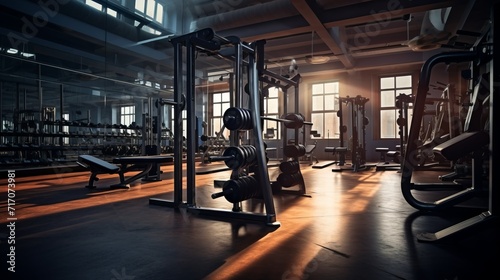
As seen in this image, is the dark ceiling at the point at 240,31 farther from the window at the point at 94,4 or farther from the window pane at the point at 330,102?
the window pane at the point at 330,102

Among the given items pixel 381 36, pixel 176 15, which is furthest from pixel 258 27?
pixel 381 36

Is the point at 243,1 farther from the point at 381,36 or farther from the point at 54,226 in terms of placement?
the point at 54,226

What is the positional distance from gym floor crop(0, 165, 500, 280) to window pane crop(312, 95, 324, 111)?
7677 mm

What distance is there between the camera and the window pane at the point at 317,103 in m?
10.0

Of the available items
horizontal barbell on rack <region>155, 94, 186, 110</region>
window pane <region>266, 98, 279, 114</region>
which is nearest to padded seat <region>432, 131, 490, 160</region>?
horizontal barbell on rack <region>155, 94, 186, 110</region>

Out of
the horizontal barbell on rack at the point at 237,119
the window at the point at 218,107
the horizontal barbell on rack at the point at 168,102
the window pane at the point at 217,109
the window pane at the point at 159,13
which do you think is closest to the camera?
the horizontal barbell on rack at the point at 237,119

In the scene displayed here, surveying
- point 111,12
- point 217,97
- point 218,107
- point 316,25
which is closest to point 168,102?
point 316,25

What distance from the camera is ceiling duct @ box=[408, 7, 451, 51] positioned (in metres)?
4.43

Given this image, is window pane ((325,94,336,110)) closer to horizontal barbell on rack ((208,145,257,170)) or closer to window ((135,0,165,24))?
window ((135,0,165,24))

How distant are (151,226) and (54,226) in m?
0.57

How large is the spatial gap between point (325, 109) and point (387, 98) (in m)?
1.80

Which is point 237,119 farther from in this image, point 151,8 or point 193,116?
point 151,8

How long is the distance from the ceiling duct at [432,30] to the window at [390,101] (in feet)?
9.88

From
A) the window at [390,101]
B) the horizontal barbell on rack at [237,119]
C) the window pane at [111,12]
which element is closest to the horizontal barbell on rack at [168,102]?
the horizontal barbell on rack at [237,119]
